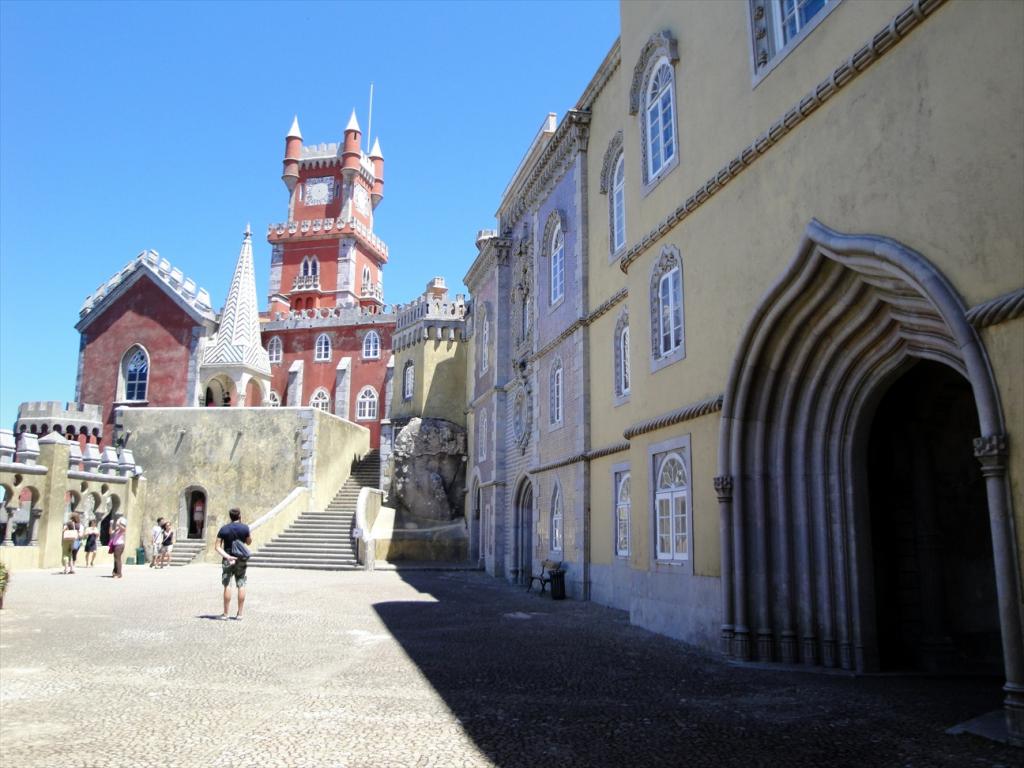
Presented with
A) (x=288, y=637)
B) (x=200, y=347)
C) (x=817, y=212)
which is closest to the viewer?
(x=817, y=212)

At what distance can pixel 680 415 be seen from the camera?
1075 centimetres

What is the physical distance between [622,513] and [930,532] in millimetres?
6628

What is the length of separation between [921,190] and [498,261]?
1826 cm

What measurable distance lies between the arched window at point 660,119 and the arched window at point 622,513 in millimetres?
5691

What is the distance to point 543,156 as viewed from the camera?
20578mm

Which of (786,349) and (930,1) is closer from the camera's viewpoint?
(930,1)

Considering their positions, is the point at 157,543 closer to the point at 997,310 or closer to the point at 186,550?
the point at 186,550

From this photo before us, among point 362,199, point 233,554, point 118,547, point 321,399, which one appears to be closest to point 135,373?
point 321,399

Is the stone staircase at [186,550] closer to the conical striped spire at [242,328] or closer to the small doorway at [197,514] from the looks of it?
the small doorway at [197,514]

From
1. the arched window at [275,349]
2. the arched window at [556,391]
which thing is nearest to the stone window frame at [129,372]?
the arched window at [275,349]

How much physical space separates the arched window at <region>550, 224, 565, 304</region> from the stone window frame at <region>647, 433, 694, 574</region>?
27.2 feet

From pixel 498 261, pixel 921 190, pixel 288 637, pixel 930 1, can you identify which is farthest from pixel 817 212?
pixel 498 261

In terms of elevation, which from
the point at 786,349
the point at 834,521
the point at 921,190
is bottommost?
the point at 834,521

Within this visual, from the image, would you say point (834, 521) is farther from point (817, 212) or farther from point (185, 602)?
point (185, 602)
